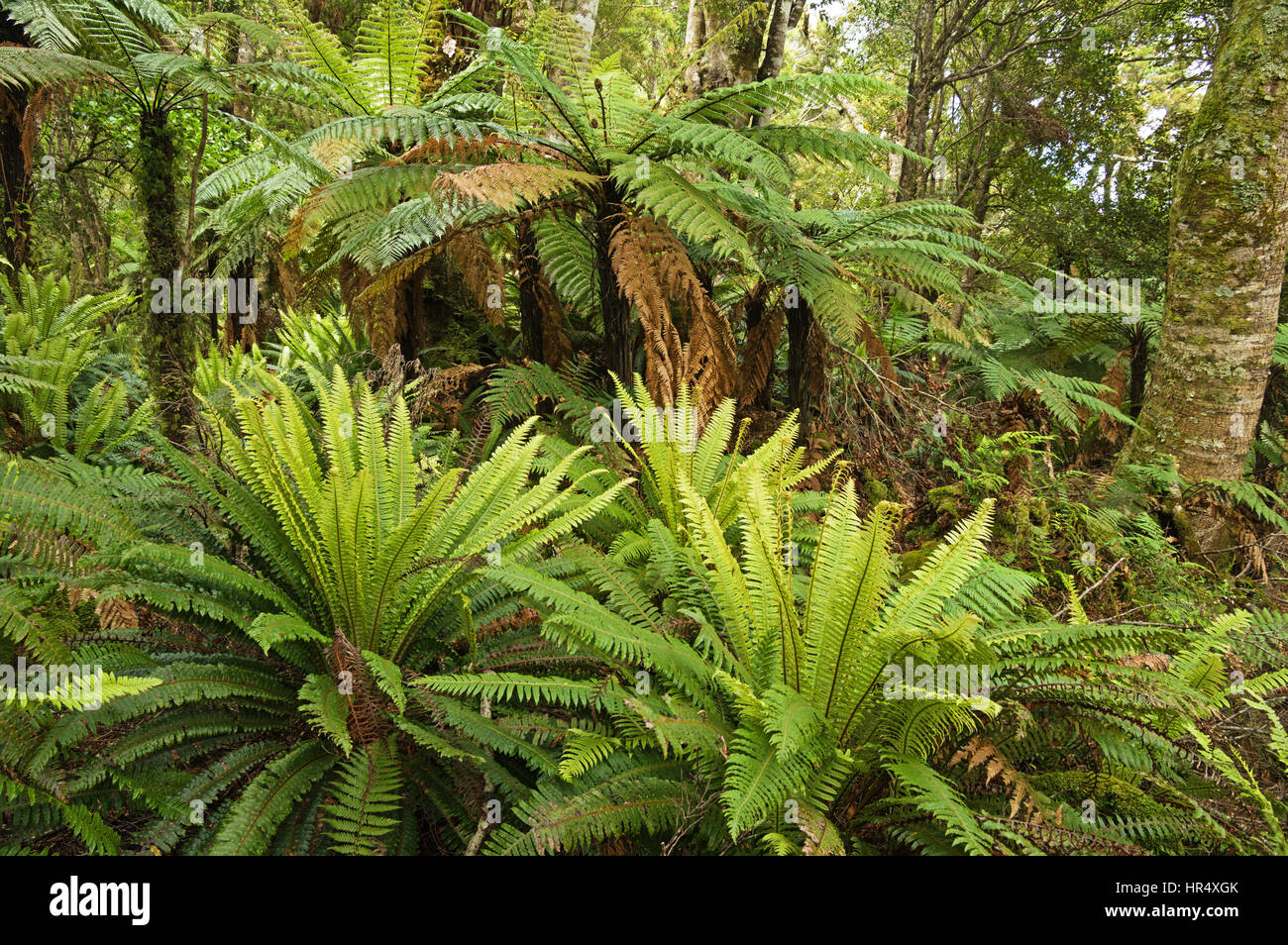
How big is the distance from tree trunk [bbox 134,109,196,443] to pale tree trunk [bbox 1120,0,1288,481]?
15.0 feet

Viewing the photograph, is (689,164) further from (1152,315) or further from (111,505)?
(1152,315)

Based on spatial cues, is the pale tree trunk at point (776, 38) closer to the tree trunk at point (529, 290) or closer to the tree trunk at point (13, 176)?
the tree trunk at point (529, 290)

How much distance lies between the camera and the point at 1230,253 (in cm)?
324

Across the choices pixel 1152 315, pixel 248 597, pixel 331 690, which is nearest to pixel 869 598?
pixel 331 690

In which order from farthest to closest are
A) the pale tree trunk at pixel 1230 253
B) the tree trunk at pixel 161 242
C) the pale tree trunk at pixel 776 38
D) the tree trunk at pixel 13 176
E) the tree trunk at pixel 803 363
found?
1. the pale tree trunk at pixel 776 38
2. the tree trunk at pixel 13 176
3. the tree trunk at pixel 803 363
4. the pale tree trunk at pixel 1230 253
5. the tree trunk at pixel 161 242

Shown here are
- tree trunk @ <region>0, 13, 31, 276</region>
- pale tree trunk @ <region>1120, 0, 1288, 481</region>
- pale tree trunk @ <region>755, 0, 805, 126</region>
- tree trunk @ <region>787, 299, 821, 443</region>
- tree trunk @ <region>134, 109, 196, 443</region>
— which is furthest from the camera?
pale tree trunk @ <region>755, 0, 805, 126</region>

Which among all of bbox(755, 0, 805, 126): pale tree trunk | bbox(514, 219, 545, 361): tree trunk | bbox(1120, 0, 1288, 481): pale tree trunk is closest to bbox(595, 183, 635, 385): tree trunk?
bbox(514, 219, 545, 361): tree trunk

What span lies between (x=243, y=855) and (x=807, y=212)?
3.28 meters

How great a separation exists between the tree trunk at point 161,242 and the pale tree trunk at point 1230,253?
4.58 meters

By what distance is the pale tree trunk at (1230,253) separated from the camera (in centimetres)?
319

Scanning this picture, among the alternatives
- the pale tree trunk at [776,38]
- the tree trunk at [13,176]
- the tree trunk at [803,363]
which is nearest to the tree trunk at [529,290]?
the tree trunk at [803,363]

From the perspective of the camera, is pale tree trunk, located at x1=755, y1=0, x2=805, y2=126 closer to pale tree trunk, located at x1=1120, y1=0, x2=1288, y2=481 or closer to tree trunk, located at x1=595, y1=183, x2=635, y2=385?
pale tree trunk, located at x1=1120, y1=0, x2=1288, y2=481

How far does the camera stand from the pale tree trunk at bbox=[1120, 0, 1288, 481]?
10.5ft

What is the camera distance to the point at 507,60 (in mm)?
2504
